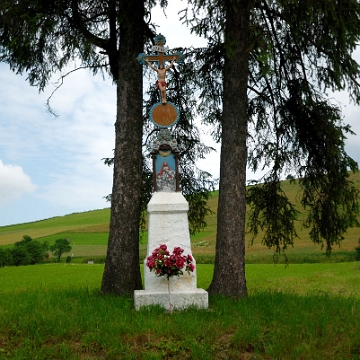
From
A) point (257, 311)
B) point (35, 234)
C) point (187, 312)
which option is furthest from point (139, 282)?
point (35, 234)

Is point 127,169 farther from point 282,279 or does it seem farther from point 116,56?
point 282,279

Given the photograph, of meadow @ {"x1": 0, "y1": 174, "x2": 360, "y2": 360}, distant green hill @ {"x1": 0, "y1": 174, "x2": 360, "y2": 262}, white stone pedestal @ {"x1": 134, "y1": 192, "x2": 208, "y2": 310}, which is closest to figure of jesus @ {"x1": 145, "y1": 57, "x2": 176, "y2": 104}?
white stone pedestal @ {"x1": 134, "y1": 192, "x2": 208, "y2": 310}

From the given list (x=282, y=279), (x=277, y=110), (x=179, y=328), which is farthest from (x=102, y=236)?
(x=179, y=328)

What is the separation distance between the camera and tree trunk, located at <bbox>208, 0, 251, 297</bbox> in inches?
347

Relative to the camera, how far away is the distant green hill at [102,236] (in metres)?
29.0

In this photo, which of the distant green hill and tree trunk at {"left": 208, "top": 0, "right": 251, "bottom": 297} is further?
the distant green hill

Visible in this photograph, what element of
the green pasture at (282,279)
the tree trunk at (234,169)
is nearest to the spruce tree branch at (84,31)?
the tree trunk at (234,169)

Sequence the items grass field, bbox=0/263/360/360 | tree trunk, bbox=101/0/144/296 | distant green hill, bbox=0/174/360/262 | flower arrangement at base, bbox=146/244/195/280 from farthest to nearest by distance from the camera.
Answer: distant green hill, bbox=0/174/360/262
tree trunk, bbox=101/0/144/296
flower arrangement at base, bbox=146/244/195/280
grass field, bbox=0/263/360/360

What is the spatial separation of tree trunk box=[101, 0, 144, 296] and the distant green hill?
344 inches

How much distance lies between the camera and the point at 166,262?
306 inches

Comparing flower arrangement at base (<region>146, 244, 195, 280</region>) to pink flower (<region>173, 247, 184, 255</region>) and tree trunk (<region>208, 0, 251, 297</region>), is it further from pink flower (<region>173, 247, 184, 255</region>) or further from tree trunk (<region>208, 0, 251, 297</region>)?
tree trunk (<region>208, 0, 251, 297</region>)

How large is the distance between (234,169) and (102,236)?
101 ft

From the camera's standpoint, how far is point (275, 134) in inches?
445

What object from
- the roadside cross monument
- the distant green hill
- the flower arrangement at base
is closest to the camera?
the flower arrangement at base
